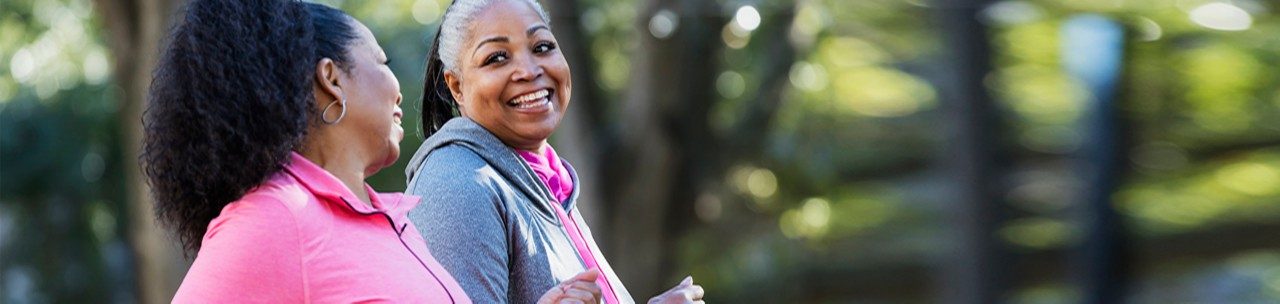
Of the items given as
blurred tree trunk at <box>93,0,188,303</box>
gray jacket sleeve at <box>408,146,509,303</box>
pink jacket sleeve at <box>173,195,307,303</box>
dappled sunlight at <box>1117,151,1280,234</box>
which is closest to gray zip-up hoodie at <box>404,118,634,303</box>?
gray jacket sleeve at <box>408,146,509,303</box>

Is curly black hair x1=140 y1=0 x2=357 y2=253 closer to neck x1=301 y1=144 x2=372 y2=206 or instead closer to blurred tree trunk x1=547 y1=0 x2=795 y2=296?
neck x1=301 y1=144 x2=372 y2=206

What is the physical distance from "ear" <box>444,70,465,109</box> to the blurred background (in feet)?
18.7

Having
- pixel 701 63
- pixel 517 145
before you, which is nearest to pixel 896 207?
pixel 701 63

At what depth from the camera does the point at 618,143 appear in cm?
905

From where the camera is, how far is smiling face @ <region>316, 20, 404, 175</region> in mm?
2217

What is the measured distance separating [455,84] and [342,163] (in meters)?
0.51

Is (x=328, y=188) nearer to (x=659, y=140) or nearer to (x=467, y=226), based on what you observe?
(x=467, y=226)

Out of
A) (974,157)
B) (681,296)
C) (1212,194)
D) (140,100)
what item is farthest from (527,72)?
(1212,194)

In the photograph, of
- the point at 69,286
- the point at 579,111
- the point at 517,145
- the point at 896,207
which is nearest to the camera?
the point at 517,145

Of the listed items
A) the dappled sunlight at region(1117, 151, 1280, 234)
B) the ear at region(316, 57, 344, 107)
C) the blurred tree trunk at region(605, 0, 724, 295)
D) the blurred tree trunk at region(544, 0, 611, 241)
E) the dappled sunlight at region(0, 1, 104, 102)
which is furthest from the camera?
the dappled sunlight at region(0, 1, 104, 102)

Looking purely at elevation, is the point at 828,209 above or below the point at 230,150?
above

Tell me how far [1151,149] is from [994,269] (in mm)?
1112

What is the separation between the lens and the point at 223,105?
6.85 feet

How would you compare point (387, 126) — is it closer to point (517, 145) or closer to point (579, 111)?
point (517, 145)
